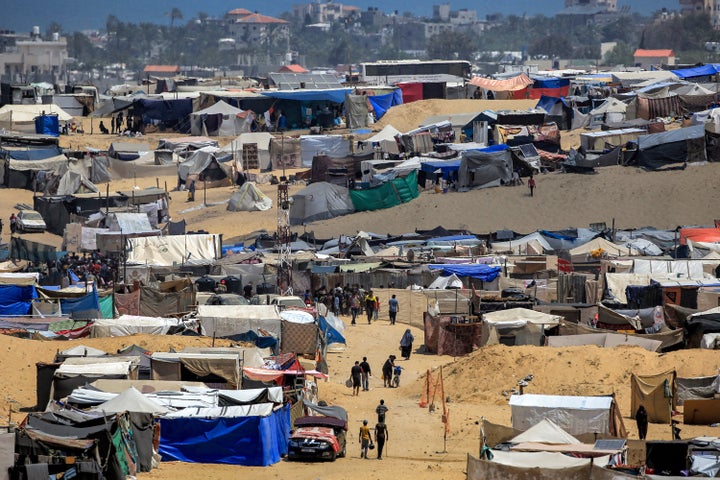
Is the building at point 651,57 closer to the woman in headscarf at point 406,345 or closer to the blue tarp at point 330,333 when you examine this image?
the blue tarp at point 330,333

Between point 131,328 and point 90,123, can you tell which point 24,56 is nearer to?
point 90,123

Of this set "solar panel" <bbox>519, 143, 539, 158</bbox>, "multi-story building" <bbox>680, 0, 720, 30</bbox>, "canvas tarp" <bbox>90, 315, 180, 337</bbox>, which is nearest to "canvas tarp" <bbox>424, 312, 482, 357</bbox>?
"canvas tarp" <bbox>90, 315, 180, 337</bbox>

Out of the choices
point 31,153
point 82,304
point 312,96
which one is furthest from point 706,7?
point 82,304

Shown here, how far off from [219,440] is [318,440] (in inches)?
52.8

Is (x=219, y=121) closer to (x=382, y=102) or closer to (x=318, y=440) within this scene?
(x=382, y=102)

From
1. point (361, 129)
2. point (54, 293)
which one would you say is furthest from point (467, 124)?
point (54, 293)

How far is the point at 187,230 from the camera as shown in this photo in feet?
149

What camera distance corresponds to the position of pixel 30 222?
44.8 metres

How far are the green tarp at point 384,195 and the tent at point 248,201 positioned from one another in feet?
13.1

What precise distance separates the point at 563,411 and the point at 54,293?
42.6 feet

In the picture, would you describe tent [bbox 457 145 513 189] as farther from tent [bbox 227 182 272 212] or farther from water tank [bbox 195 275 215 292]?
water tank [bbox 195 275 215 292]

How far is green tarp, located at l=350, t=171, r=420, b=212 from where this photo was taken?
149 ft

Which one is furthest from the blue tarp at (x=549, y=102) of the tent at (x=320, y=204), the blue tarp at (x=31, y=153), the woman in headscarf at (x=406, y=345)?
the woman in headscarf at (x=406, y=345)

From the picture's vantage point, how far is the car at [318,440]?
65.0ft
